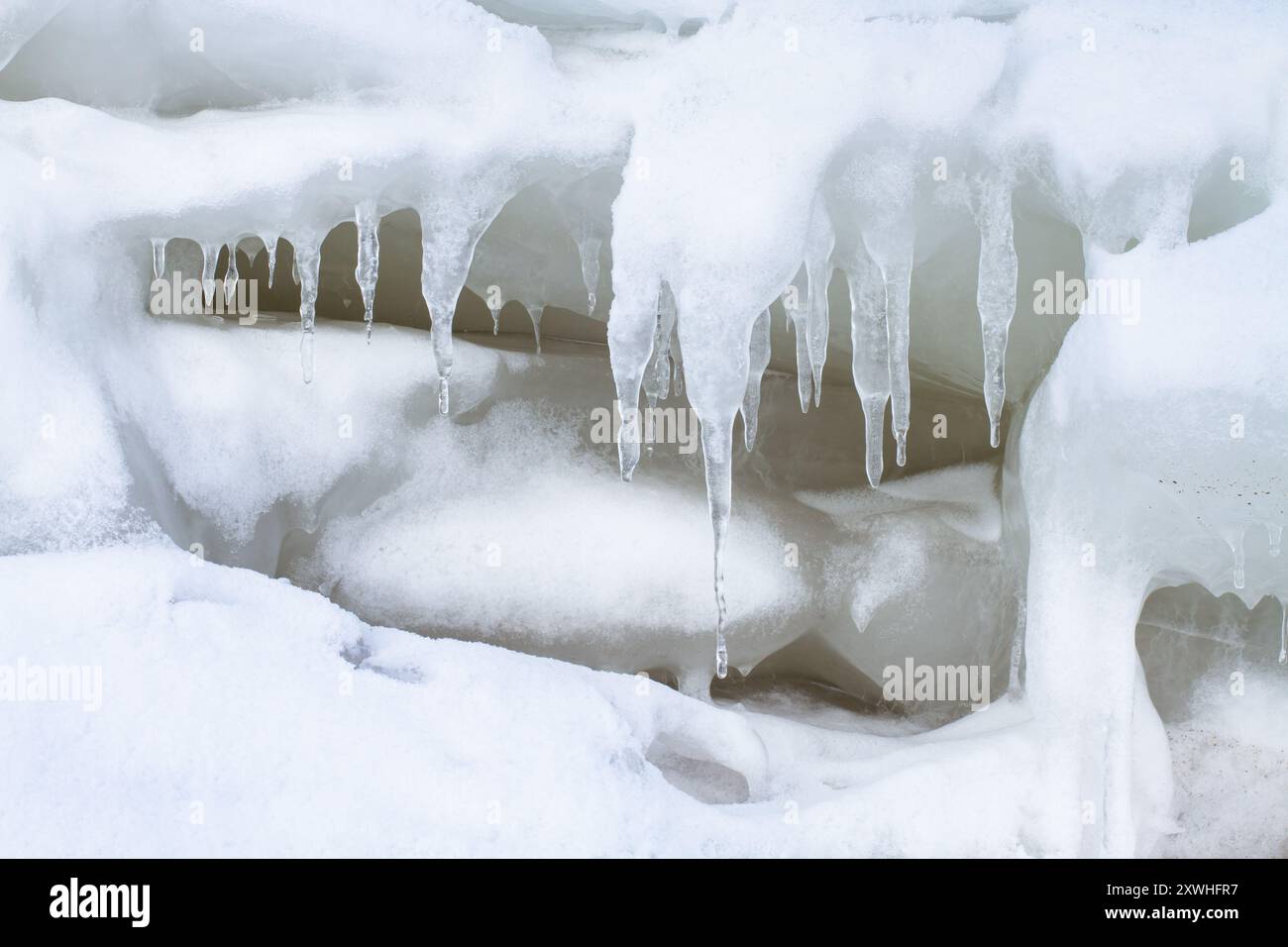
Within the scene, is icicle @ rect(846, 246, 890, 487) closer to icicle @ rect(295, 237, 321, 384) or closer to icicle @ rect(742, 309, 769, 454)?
icicle @ rect(742, 309, 769, 454)

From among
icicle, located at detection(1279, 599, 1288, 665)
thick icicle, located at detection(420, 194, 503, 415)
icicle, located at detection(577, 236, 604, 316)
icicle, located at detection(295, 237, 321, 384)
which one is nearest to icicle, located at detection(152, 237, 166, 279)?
icicle, located at detection(295, 237, 321, 384)

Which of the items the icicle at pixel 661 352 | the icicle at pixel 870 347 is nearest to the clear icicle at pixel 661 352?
the icicle at pixel 661 352

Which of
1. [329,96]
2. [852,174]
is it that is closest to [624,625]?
[852,174]

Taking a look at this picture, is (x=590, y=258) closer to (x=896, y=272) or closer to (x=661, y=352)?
(x=661, y=352)

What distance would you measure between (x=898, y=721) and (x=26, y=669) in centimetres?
117

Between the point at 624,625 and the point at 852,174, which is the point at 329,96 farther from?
the point at 624,625

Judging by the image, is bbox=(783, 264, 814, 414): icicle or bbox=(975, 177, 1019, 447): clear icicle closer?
bbox=(975, 177, 1019, 447): clear icicle

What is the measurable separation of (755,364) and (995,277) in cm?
34

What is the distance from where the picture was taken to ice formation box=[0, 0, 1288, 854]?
1.39m

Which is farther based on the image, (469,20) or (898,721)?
(898,721)

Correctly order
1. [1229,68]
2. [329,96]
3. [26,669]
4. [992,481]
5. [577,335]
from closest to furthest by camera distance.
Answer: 1. [26,669]
2. [1229,68]
3. [329,96]
4. [992,481]
5. [577,335]

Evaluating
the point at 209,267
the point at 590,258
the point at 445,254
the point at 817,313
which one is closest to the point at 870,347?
the point at 817,313
